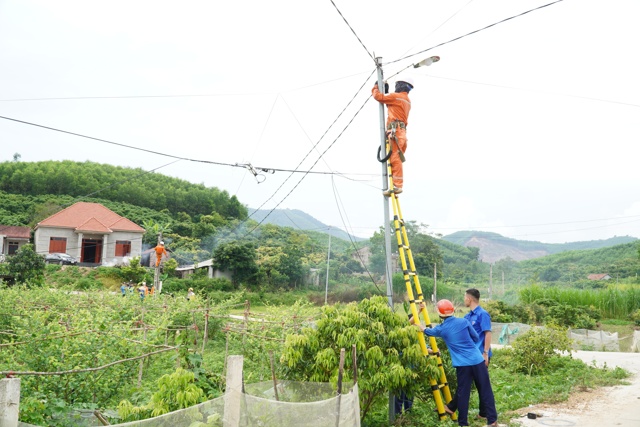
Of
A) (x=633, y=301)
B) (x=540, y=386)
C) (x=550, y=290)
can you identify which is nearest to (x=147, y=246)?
(x=550, y=290)

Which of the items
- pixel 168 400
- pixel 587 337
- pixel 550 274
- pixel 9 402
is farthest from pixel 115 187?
pixel 9 402

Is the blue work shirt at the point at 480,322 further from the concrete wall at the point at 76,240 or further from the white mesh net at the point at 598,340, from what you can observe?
the concrete wall at the point at 76,240

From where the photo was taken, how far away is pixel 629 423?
7773 millimetres

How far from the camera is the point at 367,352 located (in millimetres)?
7238

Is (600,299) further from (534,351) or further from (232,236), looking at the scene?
(232,236)

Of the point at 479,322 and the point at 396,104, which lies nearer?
the point at 479,322

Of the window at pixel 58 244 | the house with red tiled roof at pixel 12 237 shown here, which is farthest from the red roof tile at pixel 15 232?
the window at pixel 58 244

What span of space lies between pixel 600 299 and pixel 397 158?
92.2ft

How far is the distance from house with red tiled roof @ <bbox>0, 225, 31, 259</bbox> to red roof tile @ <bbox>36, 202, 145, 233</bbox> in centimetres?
155

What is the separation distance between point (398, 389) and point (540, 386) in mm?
4304

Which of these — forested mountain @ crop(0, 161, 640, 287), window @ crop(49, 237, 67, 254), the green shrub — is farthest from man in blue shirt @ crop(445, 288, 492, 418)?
window @ crop(49, 237, 67, 254)

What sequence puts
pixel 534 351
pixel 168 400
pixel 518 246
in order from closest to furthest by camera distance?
1. pixel 168 400
2. pixel 534 351
3. pixel 518 246

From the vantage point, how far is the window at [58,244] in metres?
48.2

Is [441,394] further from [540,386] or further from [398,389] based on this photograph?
[540,386]
